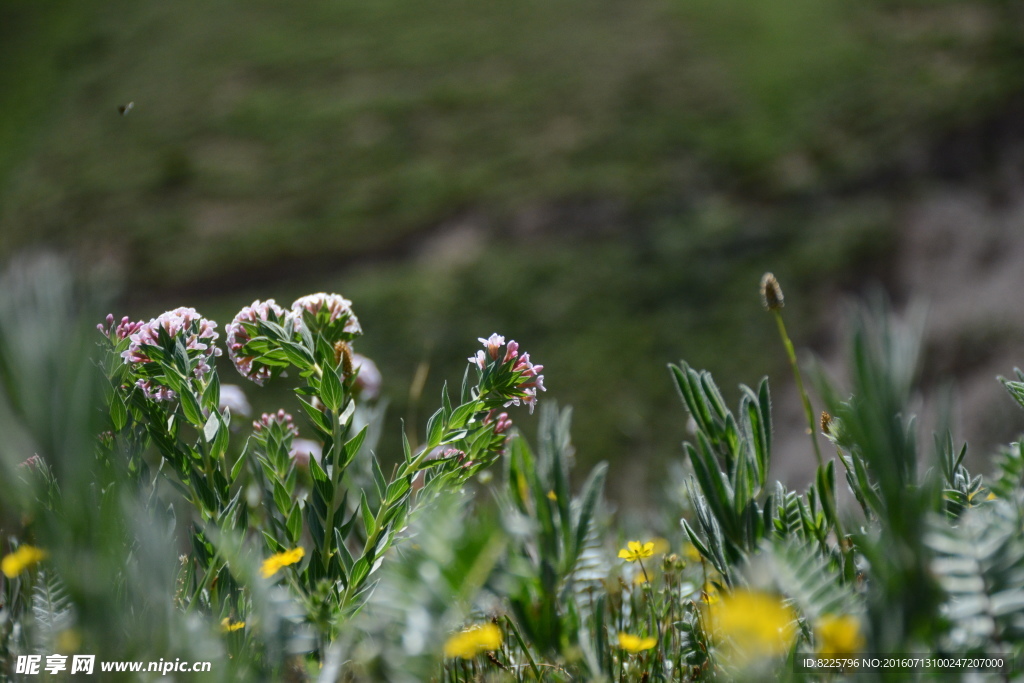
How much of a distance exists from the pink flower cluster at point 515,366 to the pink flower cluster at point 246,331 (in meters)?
0.34

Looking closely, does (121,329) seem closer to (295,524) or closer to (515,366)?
(295,524)

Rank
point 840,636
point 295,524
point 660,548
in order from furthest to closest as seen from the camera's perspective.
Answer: point 660,548, point 295,524, point 840,636

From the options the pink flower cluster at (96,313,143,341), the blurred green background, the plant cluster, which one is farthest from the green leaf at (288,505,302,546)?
the blurred green background

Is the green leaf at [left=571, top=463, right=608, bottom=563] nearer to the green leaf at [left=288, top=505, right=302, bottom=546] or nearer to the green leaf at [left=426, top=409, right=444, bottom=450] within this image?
the green leaf at [left=426, top=409, right=444, bottom=450]

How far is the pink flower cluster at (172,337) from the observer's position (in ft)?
3.18

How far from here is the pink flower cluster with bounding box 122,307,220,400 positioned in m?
0.97

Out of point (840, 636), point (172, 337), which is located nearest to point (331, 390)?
point (172, 337)

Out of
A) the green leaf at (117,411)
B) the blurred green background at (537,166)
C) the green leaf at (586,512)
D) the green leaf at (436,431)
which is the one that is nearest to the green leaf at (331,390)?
the green leaf at (436,431)

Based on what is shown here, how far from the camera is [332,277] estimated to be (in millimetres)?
9703

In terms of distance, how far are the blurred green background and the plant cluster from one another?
16.8ft

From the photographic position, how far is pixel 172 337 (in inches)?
38.9

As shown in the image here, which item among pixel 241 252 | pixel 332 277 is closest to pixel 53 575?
pixel 332 277

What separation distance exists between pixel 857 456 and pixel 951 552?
0.23 metres

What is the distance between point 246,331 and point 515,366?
465 millimetres
